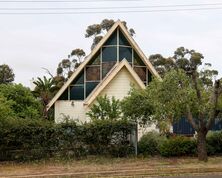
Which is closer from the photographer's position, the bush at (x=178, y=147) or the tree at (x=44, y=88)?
the bush at (x=178, y=147)

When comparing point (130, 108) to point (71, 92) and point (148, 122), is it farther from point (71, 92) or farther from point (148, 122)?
point (71, 92)

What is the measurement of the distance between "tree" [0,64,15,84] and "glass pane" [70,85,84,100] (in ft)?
133

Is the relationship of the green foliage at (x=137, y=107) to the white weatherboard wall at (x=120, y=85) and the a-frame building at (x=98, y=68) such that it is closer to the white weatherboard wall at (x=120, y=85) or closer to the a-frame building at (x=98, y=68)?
the white weatherboard wall at (x=120, y=85)

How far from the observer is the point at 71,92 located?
34906 mm

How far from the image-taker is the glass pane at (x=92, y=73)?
114 ft

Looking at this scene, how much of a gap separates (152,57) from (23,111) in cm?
3495

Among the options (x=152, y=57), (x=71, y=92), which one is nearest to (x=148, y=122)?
(x=71, y=92)

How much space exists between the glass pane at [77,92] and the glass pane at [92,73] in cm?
88

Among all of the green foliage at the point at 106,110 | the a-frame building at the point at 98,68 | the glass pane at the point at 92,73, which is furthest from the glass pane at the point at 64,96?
the green foliage at the point at 106,110

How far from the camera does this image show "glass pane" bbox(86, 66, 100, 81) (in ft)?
114

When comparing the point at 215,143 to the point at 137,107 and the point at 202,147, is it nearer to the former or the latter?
the point at 202,147

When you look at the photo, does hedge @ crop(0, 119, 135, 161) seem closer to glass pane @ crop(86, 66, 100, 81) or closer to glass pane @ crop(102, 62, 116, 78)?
glass pane @ crop(102, 62, 116, 78)

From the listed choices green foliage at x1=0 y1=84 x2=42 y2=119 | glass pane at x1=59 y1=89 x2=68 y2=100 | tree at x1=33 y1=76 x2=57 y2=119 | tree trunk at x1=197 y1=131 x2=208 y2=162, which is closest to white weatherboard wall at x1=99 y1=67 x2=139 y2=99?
glass pane at x1=59 y1=89 x2=68 y2=100

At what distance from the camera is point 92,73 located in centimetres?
3491
